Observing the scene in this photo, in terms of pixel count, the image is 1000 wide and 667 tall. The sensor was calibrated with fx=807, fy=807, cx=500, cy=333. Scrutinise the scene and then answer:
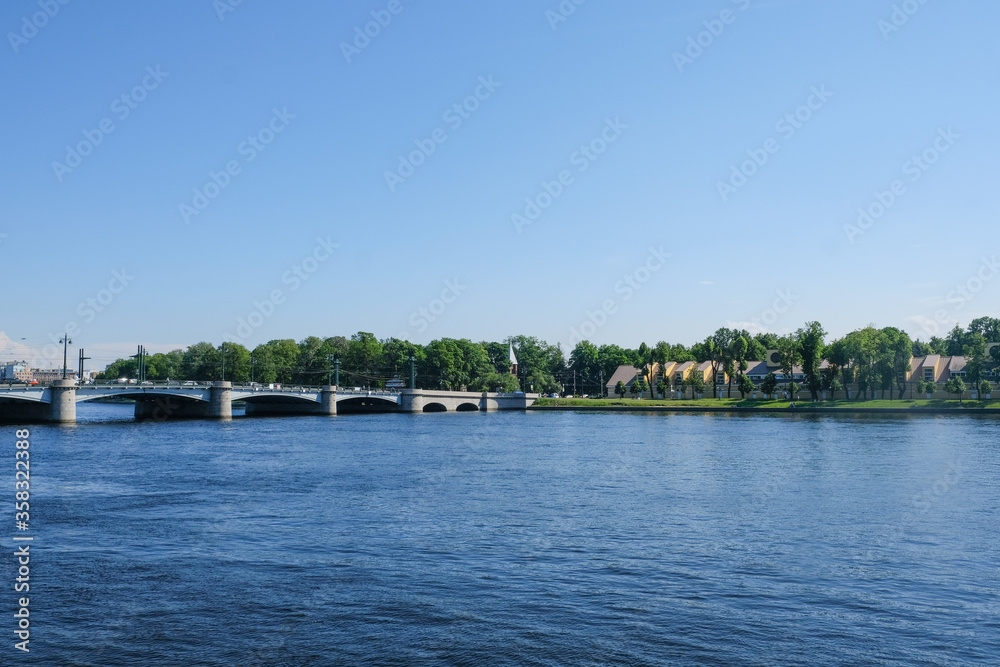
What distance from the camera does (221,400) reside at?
360ft

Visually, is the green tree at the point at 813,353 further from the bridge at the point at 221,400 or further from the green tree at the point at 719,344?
the bridge at the point at 221,400

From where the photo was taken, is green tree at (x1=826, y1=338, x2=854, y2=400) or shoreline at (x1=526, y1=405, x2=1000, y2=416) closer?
shoreline at (x1=526, y1=405, x2=1000, y2=416)

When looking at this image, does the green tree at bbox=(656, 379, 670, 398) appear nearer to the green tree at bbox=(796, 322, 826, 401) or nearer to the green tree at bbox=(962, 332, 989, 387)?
the green tree at bbox=(796, 322, 826, 401)

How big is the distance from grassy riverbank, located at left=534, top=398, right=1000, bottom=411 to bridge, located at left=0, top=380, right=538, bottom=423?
13267 mm

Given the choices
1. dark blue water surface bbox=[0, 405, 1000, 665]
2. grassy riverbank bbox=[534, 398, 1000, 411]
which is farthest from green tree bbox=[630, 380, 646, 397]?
dark blue water surface bbox=[0, 405, 1000, 665]

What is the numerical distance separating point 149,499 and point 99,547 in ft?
33.2

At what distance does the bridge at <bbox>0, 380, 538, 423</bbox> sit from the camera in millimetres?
89250

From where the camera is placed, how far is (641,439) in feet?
241

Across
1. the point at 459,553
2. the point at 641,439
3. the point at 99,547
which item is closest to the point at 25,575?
the point at 99,547

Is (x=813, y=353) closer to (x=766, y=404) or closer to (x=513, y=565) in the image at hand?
(x=766, y=404)

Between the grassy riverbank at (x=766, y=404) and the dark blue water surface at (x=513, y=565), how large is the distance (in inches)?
3603

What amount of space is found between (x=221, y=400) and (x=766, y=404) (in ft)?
317

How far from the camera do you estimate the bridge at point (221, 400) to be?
293ft

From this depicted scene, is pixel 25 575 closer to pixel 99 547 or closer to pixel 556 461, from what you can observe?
pixel 99 547
